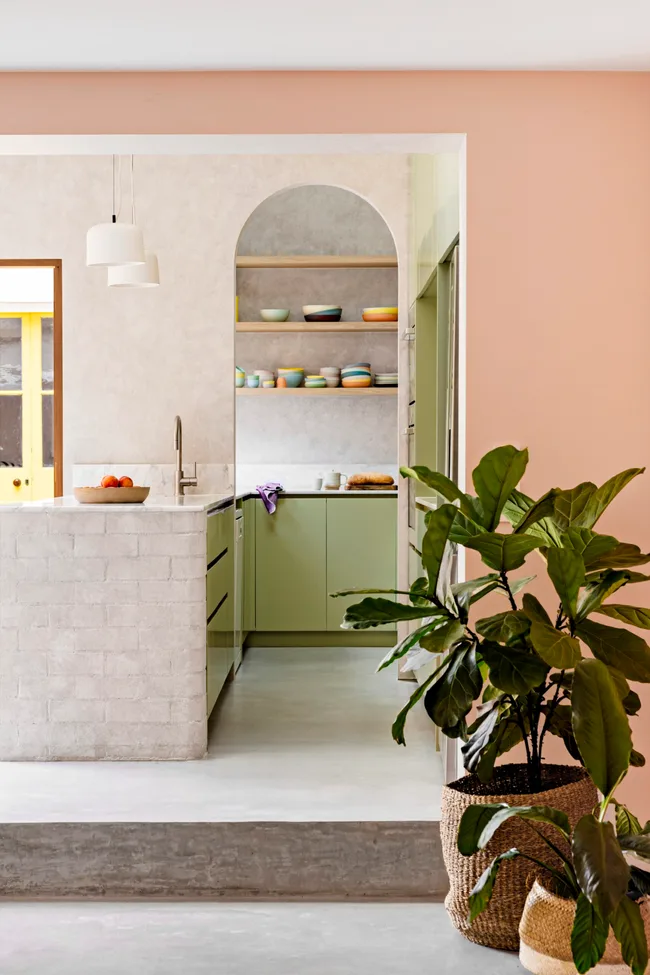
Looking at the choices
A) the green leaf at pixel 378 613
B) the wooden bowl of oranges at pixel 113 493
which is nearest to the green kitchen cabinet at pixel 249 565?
the wooden bowl of oranges at pixel 113 493

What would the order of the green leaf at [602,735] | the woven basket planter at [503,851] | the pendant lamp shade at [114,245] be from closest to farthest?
the green leaf at [602,735], the woven basket planter at [503,851], the pendant lamp shade at [114,245]

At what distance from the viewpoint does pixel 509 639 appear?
2.46m

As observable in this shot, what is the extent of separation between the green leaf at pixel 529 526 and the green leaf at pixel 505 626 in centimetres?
19

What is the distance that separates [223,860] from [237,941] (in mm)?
382

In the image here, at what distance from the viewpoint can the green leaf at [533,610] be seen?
2.43 metres

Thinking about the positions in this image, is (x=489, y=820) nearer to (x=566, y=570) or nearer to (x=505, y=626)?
(x=505, y=626)

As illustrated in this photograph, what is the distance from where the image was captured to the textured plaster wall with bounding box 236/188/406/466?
7.01 m

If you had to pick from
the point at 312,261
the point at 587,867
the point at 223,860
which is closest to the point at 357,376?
the point at 312,261

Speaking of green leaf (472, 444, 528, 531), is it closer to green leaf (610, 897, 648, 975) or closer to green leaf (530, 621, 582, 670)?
green leaf (530, 621, 582, 670)

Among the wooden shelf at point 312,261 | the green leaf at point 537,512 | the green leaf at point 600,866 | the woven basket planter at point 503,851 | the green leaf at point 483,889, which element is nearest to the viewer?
the green leaf at point 600,866

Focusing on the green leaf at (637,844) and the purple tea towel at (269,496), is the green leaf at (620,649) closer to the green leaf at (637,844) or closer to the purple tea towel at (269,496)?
the green leaf at (637,844)

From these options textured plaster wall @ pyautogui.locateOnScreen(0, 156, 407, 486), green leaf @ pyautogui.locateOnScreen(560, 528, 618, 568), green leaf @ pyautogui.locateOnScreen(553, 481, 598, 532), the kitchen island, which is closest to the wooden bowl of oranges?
the kitchen island

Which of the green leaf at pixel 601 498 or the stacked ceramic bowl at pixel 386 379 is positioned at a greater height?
the stacked ceramic bowl at pixel 386 379

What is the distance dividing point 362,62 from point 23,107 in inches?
40.2
